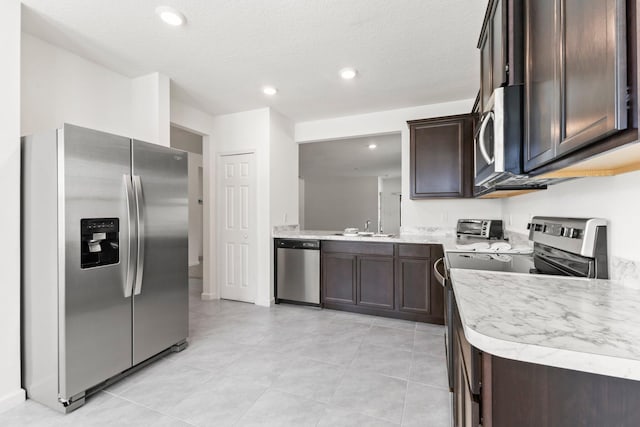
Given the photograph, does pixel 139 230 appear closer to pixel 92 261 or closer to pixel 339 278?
pixel 92 261

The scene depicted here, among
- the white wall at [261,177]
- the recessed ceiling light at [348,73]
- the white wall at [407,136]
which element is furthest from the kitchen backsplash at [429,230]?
the recessed ceiling light at [348,73]

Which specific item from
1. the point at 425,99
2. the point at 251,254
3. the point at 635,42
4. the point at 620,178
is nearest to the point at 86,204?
the point at 251,254

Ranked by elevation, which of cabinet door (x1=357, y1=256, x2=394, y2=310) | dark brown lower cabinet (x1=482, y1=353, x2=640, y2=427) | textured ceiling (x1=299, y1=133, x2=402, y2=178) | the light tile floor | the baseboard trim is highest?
textured ceiling (x1=299, y1=133, x2=402, y2=178)

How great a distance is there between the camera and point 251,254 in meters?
3.95

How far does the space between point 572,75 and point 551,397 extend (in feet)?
2.75

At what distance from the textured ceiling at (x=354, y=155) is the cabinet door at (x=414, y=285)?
222cm

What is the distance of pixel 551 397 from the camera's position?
684 millimetres

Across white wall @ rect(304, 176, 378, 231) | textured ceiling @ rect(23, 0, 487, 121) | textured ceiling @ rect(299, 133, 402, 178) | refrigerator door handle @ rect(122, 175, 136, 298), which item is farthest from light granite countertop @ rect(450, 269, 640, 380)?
white wall @ rect(304, 176, 378, 231)

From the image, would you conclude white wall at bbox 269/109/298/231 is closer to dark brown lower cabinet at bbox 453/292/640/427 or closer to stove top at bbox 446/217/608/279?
stove top at bbox 446/217/608/279

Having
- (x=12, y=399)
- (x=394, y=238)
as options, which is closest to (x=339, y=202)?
(x=394, y=238)

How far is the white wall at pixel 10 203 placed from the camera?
1794 millimetres

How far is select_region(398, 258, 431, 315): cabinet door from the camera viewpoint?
3199 mm

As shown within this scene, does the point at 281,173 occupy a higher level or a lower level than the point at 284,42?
lower

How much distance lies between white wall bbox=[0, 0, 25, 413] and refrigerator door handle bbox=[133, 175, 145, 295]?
2.12 ft
